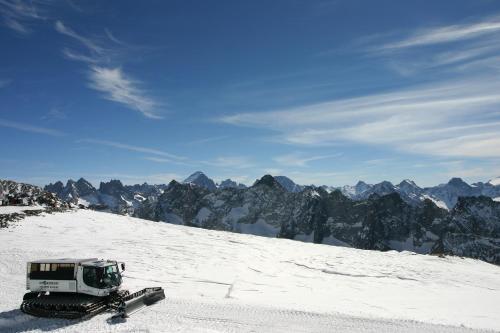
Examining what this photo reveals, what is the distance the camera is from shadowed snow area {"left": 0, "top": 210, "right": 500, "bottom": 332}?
19.2 m

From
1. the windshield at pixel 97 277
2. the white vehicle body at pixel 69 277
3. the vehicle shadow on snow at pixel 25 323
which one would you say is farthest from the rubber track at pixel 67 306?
the windshield at pixel 97 277

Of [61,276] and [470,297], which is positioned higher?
[61,276]

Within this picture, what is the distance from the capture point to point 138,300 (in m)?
20.0

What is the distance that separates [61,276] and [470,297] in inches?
1017

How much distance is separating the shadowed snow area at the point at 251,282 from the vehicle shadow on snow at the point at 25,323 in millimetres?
52

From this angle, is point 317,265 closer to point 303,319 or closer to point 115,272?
point 303,319

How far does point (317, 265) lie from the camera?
38.5 meters

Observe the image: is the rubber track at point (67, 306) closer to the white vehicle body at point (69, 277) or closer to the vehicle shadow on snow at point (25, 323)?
the vehicle shadow on snow at point (25, 323)

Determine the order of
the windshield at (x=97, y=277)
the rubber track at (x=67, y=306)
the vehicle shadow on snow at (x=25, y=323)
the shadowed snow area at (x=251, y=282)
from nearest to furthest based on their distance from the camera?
1. the vehicle shadow on snow at (x=25, y=323)
2. the rubber track at (x=67, y=306)
3. the shadowed snow area at (x=251, y=282)
4. the windshield at (x=97, y=277)

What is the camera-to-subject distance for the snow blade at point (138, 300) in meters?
18.8

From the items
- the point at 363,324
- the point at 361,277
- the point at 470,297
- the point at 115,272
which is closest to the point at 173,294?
the point at 115,272

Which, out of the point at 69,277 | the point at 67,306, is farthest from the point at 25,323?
the point at 69,277

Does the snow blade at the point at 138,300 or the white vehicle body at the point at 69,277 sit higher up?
the white vehicle body at the point at 69,277

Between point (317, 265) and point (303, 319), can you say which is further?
point (317, 265)
